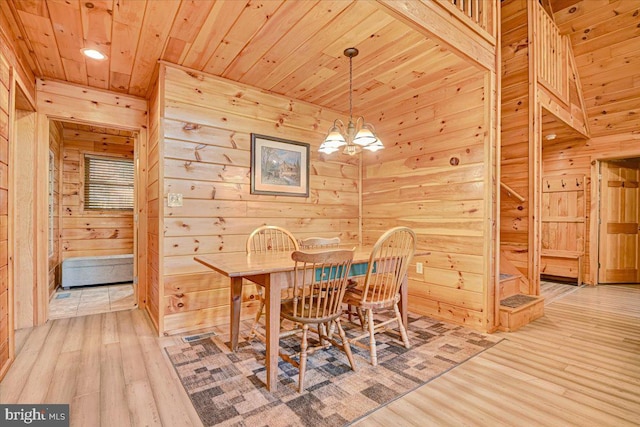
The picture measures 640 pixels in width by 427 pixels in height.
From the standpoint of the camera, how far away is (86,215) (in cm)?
466

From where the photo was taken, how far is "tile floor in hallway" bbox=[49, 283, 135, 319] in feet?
10.7

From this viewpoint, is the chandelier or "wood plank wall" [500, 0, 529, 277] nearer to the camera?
the chandelier

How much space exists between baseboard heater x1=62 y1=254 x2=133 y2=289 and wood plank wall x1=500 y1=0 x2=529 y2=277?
5114 millimetres

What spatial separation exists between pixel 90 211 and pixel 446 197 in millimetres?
5026

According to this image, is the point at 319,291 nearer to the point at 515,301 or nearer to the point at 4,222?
the point at 4,222

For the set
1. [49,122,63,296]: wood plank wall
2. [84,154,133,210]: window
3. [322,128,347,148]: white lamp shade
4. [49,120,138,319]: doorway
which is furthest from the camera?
[84,154,133,210]: window

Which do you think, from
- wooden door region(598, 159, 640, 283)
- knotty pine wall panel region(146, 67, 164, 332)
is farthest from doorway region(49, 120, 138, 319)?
wooden door region(598, 159, 640, 283)

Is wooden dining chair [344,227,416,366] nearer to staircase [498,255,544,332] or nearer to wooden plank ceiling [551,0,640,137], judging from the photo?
staircase [498,255,544,332]

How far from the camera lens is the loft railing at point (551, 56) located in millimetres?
3412

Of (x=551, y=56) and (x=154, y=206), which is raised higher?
(x=551, y=56)

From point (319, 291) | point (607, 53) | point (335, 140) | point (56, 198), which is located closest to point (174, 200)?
point (335, 140)

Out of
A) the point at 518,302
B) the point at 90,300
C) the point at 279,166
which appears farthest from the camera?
the point at 90,300

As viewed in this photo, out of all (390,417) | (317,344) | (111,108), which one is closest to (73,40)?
(111,108)

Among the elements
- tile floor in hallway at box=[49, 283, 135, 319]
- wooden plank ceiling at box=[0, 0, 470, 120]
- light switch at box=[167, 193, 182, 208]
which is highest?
wooden plank ceiling at box=[0, 0, 470, 120]
